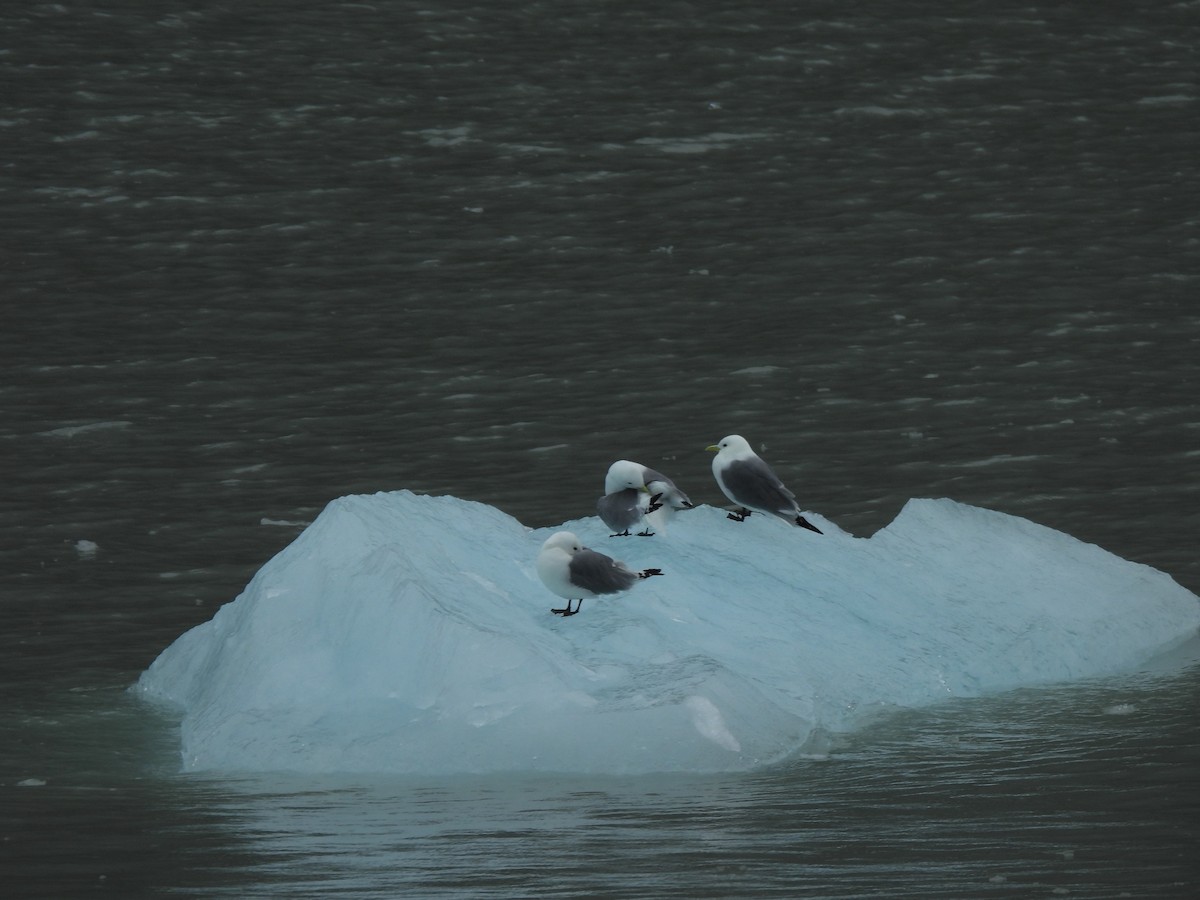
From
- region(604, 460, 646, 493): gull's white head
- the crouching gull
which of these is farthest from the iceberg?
region(604, 460, 646, 493): gull's white head

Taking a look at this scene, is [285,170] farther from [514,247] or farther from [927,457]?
[927,457]

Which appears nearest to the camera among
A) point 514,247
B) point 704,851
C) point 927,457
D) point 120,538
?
point 704,851

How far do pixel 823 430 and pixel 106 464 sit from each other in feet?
19.1

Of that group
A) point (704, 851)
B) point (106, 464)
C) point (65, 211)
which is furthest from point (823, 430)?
point (65, 211)

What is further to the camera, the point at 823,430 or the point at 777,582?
the point at 823,430

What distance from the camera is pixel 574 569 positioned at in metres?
9.86

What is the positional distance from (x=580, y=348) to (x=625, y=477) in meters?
8.84

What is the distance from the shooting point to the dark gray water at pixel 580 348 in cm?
797

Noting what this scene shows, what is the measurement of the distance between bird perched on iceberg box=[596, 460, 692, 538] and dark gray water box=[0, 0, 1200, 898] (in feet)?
6.61

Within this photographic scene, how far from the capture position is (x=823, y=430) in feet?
55.5

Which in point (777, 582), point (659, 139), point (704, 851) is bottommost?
point (659, 139)

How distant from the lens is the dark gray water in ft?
26.2

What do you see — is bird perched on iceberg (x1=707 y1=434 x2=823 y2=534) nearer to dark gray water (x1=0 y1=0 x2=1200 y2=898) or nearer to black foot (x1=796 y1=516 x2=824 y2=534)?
black foot (x1=796 y1=516 x2=824 y2=534)

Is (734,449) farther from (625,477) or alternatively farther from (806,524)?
(625,477)
